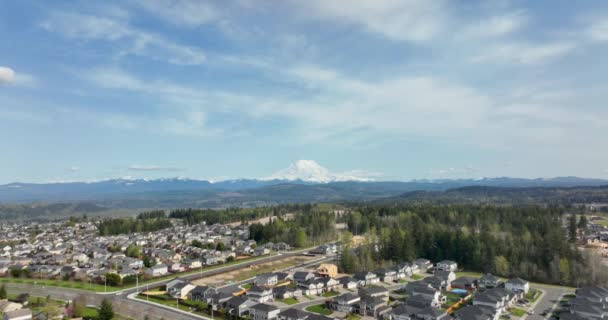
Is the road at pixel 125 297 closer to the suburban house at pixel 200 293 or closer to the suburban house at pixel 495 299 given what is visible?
the suburban house at pixel 200 293

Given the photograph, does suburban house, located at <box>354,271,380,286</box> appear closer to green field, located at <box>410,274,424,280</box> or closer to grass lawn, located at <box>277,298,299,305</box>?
green field, located at <box>410,274,424,280</box>

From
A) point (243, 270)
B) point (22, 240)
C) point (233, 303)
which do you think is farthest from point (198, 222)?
point (233, 303)

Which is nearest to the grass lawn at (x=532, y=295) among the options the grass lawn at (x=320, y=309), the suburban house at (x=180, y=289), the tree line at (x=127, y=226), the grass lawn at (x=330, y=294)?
the grass lawn at (x=330, y=294)

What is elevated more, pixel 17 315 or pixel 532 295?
pixel 17 315

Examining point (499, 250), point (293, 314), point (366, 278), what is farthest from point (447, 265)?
point (293, 314)

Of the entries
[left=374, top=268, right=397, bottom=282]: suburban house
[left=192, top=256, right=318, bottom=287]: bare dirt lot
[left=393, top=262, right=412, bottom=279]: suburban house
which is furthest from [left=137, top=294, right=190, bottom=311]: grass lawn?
[left=393, top=262, right=412, bottom=279]: suburban house

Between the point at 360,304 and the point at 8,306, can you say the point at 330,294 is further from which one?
the point at 8,306
